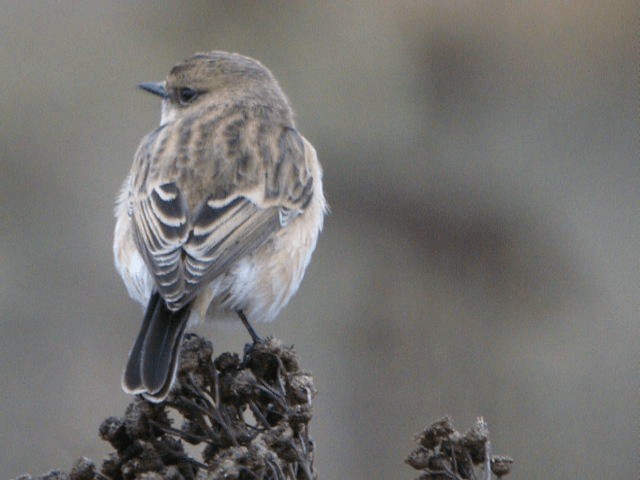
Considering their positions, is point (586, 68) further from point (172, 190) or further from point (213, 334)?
point (172, 190)

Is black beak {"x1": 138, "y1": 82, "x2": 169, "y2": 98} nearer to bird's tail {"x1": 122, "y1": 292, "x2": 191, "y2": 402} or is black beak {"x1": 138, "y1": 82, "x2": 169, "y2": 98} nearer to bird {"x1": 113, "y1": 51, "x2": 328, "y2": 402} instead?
bird {"x1": 113, "y1": 51, "x2": 328, "y2": 402}

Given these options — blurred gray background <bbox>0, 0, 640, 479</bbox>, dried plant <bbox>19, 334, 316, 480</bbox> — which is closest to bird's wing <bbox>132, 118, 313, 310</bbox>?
dried plant <bbox>19, 334, 316, 480</bbox>

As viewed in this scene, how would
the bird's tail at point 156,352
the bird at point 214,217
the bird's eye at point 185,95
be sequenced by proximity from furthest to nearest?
the bird's eye at point 185,95 → the bird at point 214,217 → the bird's tail at point 156,352

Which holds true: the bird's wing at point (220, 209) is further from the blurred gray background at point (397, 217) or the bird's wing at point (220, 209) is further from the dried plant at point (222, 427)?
the blurred gray background at point (397, 217)

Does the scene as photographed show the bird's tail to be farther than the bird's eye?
No

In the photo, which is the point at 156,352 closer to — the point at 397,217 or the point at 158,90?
the point at 158,90

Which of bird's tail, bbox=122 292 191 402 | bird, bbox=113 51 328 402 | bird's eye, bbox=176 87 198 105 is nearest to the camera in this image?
bird's tail, bbox=122 292 191 402

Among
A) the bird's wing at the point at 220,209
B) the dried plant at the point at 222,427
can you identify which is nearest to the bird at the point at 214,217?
the bird's wing at the point at 220,209
